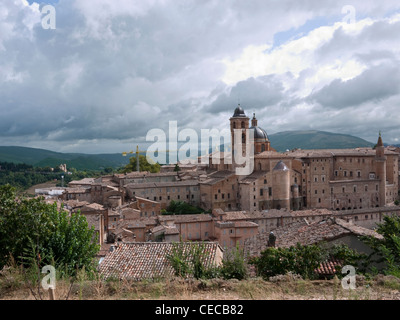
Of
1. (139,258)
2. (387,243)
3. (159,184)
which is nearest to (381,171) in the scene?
(159,184)

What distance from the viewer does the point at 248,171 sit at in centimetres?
4703

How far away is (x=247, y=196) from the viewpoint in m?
43.7

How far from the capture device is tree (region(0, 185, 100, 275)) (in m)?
9.45

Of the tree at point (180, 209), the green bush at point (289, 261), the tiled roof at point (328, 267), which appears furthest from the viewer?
the tree at point (180, 209)

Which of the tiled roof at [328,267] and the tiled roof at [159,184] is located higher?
the tiled roof at [159,184]

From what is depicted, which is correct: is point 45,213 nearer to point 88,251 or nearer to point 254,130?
point 88,251

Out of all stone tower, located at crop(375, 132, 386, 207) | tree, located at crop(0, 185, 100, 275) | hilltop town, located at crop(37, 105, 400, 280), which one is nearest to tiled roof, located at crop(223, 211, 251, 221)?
hilltop town, located at crop(37, 105, 400, 280)

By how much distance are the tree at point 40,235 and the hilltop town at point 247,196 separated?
660 inches

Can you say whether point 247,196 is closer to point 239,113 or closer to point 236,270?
point 239,113

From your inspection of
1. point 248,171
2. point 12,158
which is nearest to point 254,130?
point 248,171

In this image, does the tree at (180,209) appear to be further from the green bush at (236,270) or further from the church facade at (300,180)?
the green bush at (236,270)

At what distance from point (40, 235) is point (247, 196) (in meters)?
35.8

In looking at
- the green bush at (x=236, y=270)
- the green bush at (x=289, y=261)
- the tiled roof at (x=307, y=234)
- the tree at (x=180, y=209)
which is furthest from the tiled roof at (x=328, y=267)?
the tree at (x=180, y=209)

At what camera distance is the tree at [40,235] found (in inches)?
372
